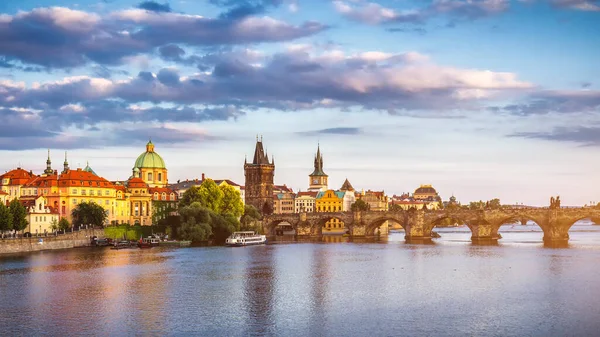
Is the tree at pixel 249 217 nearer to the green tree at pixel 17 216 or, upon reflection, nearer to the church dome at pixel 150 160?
the church dome at pixel 150 160

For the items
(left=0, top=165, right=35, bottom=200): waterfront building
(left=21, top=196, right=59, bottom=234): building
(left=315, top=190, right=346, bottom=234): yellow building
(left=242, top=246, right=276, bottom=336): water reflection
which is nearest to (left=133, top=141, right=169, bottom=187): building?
(left=0, top=165, right=35, bottom=200): waterfront building

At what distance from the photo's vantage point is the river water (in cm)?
3934

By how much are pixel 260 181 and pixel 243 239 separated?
63.6 m

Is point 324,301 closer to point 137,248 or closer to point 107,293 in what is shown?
point 107,293

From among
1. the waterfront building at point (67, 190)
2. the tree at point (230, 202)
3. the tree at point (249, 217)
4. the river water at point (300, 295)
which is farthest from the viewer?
the tree at point (249, 217)

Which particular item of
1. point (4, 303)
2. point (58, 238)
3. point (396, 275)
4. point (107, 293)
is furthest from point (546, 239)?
point (4, 303)

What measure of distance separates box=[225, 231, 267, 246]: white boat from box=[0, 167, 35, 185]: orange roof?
105 feet

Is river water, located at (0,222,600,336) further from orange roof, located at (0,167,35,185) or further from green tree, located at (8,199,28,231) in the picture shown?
orange roof, located at (0,167,35,185)

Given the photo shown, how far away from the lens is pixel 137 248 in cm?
9694

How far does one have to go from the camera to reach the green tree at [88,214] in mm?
104125

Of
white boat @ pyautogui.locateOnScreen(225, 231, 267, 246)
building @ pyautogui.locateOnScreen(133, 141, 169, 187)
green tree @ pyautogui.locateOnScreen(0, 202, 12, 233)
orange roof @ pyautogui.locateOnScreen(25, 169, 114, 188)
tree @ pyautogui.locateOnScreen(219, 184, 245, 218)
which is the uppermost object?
building @ pyautogui.locateOnScreen(133, 141, 169, 187)

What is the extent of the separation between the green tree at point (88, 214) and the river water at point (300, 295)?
23828 millimetres

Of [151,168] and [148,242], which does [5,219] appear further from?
[151,168]

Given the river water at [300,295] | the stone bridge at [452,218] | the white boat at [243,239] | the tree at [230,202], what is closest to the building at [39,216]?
the river water at [300,295]
